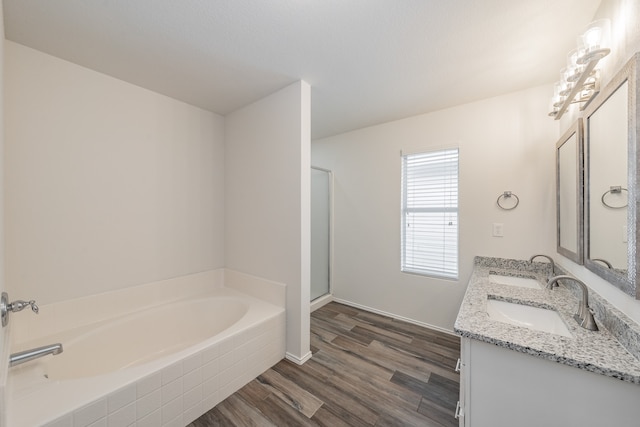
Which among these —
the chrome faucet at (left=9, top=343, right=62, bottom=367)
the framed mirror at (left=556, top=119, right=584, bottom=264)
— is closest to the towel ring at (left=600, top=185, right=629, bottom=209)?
the framed mirror at (left=556, top=119, right=584, bottom=264)

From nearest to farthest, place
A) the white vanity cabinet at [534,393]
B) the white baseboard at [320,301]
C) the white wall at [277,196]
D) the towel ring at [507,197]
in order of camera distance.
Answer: the white vanity cabinet at [534,393], the white wall at [277,196], the towel ring at [507,197], the white baseboard at [320,301]

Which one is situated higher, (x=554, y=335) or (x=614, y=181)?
(x=614, y=181)

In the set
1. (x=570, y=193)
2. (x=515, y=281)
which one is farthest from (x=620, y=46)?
(x=515, y=281)

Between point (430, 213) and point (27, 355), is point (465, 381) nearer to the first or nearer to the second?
point (430, 213)

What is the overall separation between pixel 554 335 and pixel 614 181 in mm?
764

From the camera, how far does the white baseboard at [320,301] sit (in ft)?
10.1

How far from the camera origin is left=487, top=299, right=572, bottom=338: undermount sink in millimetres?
1299

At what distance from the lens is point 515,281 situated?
1.92 m

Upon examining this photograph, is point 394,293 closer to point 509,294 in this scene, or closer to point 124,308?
point 509,294

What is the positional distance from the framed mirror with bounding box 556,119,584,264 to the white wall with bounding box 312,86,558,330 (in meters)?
0.17

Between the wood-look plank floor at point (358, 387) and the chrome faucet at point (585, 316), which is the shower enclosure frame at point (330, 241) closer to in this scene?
the wood-look plank floor at point (358, 387)

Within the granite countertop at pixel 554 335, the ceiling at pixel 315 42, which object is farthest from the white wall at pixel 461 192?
the granite countertop at pixel 554 335

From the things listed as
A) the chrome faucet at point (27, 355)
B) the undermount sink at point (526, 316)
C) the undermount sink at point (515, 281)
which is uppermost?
the undermount sink at point (515, 281)

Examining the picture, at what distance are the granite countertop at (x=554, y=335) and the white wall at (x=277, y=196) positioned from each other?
124cm
